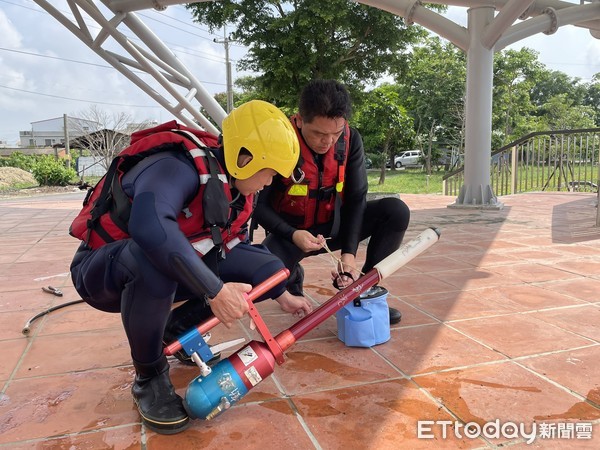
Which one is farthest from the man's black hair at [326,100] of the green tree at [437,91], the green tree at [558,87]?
the green tree at [558,87]

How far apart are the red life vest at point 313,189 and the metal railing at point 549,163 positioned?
9.57 m

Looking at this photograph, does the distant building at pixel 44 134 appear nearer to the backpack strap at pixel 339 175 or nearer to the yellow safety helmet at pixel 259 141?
the backpack strap at pixel 339 175

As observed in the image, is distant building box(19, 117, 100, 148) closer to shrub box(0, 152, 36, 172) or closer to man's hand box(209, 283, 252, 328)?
shrub box(0, 152, 36, 172)

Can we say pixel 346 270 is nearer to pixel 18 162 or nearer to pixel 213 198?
pixel 213 198

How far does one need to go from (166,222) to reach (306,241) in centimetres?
117

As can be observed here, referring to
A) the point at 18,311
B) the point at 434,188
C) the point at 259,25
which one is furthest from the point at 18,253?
the point at 434,188

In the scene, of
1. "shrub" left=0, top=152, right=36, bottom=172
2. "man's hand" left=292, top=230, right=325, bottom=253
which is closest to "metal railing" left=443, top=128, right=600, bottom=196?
"man's hand" left=292, top=230, right=325, bottom=253

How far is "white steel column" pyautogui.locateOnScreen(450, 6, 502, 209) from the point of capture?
8477 mm

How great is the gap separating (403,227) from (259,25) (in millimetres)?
7686

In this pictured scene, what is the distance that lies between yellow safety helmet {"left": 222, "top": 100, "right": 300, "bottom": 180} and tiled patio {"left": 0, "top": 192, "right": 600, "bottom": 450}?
3.24 feet

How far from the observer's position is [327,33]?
375 inches

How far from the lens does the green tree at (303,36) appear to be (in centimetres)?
910

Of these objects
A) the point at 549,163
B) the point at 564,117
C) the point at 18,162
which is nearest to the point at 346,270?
the point at 549,163

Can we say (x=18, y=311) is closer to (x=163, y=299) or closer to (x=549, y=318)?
(x=163, y=299)
